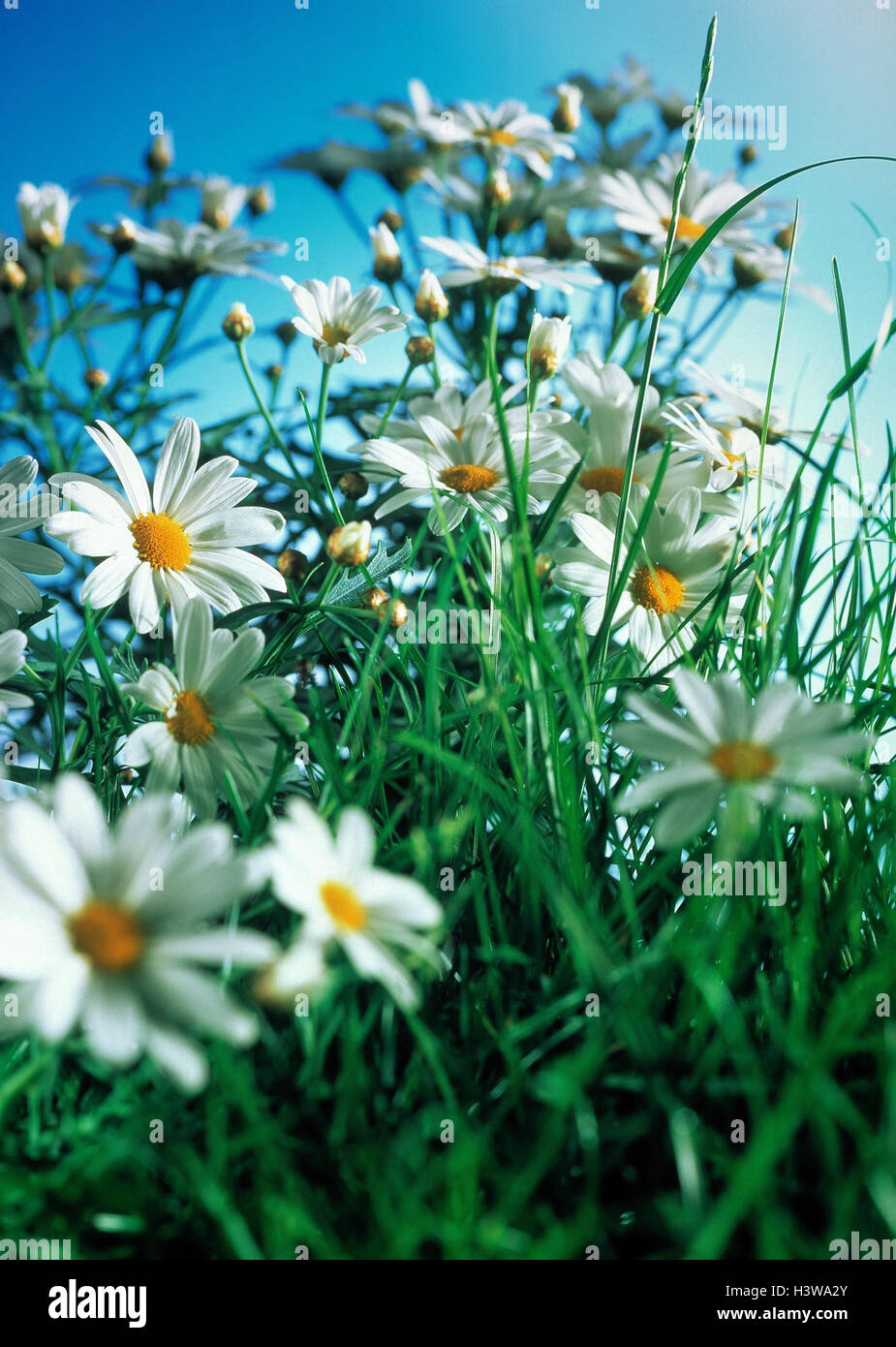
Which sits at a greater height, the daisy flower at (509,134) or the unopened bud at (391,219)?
the daisy flower at (509,134)

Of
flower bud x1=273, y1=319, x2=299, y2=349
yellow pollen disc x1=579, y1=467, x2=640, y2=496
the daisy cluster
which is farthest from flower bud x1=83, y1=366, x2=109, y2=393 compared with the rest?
yellow pollen disc x1=579, y1=467, x2=640, y2=496

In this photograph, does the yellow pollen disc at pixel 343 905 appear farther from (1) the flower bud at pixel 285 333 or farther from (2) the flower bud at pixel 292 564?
(1) the flower bud at pixel 285 333

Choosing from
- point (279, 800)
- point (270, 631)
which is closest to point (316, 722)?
point (279, 800)

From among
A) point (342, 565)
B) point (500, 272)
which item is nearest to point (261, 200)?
point (500, 272)

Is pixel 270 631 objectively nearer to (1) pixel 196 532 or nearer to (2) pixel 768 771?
(1) pixel 196 532

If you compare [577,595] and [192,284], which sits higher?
[192,284]

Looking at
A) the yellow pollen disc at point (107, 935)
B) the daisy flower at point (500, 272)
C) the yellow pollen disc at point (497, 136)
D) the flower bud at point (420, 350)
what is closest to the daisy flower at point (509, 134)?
the yellow pollen disc at point (497, 136)
